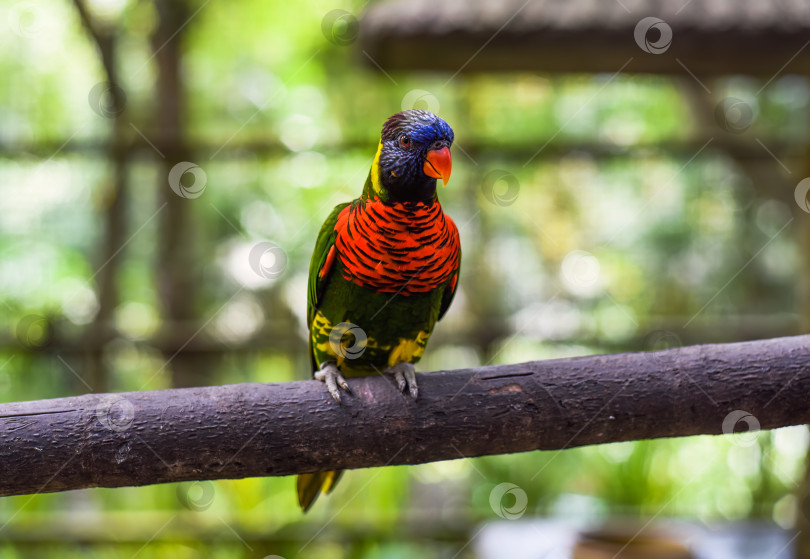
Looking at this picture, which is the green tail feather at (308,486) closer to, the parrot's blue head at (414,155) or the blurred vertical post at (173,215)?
the parrot's blue head at (414,155)

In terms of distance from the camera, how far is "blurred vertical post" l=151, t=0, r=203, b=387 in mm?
3590

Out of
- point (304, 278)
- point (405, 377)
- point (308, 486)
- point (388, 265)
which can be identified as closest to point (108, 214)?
point (304, 278)

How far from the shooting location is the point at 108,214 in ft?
12.3

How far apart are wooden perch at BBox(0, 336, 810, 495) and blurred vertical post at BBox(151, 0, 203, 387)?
2.13m

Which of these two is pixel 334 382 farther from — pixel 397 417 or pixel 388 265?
pixel 388 265

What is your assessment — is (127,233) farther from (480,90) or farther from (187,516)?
(480,90)

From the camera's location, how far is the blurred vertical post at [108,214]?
3549mm

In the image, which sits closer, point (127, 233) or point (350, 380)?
point (350, 380)

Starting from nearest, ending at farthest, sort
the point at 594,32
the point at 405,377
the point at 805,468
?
the point at 405,377 → the point at 594,32 → the point at 805,468

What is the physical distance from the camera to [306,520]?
11.4 ft

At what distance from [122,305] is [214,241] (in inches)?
29.0

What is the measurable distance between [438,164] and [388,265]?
315mm

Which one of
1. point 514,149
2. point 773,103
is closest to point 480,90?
point 514,149

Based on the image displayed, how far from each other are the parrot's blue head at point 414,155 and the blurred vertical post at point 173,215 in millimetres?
2277
